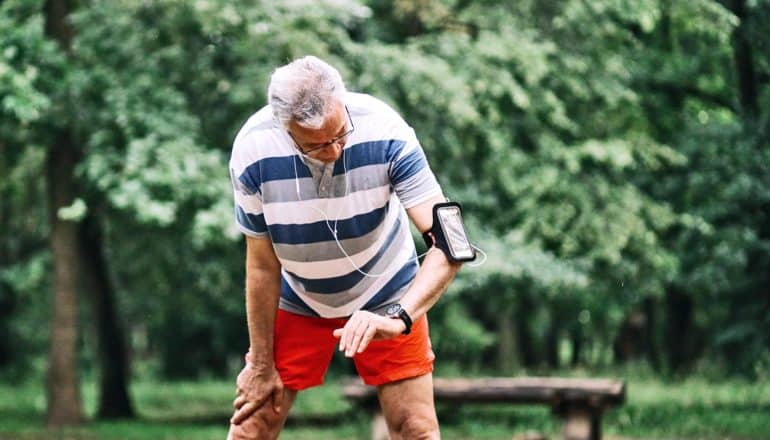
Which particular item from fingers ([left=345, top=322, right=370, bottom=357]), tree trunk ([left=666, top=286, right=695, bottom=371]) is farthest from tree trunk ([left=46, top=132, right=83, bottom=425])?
tree trunk ([left=666, top=286, right=695, bottom=371])

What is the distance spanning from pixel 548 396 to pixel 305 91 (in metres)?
6.05

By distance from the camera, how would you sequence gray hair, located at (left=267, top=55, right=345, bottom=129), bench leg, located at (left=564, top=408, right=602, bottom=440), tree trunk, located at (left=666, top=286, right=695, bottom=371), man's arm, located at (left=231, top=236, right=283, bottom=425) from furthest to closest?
tree trunk, located at (left=666, top=286, right=695, bottom=371), bench leg, located at (left=564, top=408, right=602, bottom=440), man's arm, located at (left=231, top=236, right=283, bottom=425), gray hair, located at (left=267, top=55, right=345, bottom=129)

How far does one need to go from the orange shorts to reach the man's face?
74cm

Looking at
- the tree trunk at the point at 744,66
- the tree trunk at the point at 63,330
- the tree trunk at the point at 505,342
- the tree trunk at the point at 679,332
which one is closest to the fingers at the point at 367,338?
the tree trunk at the point at 744,66

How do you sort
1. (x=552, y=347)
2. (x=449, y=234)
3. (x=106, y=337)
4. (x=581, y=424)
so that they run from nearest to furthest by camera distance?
(x=449, y=234)
(x=581, y=424)
(x=106, y=337)
(x=552, y=347)

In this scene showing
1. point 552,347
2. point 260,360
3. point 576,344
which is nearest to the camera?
point 260,360

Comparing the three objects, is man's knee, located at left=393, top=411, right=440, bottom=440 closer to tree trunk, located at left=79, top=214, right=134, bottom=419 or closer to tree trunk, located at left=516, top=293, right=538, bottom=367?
tree trunk, located at left=79, top=214, right=134, bottom=419

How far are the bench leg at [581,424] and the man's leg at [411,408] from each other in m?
5.09

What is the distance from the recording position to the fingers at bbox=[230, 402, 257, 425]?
4.04m

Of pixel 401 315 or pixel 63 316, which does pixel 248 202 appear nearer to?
pixel 401 315

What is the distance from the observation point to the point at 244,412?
4047mm

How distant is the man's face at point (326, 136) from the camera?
10.9 feet

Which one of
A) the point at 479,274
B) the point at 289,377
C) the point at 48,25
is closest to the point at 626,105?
the point at 479,274

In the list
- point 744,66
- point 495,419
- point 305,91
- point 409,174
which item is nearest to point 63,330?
point 495,419
